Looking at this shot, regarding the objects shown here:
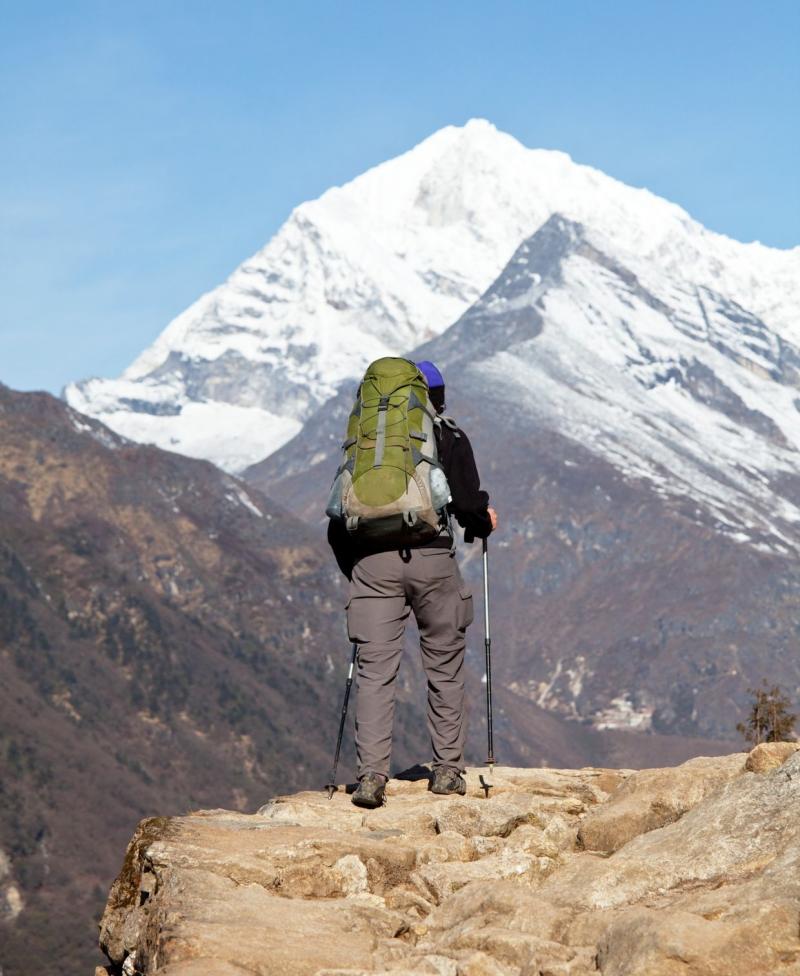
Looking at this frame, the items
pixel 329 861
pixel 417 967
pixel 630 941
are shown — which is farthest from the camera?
pixel 329 861

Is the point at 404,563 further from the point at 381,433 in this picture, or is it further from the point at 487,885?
the point at 487,885

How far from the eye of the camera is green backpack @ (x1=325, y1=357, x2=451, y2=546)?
1795 cm

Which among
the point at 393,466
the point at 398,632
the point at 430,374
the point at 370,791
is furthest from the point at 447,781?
the point at 430,374

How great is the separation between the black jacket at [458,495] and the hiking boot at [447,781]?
2.77 m

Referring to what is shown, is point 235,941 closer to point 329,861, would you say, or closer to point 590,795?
point 329,861

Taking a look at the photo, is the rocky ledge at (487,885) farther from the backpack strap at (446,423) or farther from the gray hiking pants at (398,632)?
the backpack strap at (446,423)

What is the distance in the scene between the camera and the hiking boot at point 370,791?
60.6 ft

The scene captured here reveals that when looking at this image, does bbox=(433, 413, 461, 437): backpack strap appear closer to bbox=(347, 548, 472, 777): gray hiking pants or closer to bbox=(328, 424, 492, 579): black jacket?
bbox=(328, 424, 492, 579): black jacket

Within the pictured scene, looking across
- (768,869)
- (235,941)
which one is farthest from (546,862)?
(235,941)

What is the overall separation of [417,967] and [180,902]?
2.29 m

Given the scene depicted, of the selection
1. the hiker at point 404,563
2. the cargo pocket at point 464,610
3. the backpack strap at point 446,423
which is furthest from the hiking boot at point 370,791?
the backpack strap at point 446,423

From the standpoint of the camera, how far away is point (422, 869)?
1562cm

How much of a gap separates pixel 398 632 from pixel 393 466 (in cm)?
237

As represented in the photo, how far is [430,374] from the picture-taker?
19641mm
